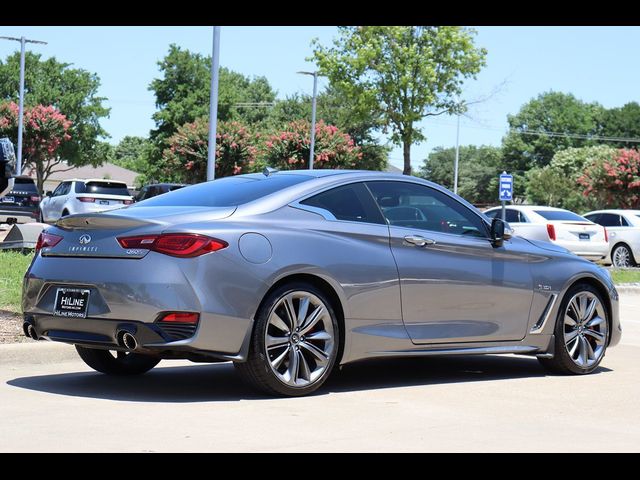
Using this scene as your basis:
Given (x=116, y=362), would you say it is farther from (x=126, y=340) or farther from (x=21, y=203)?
(x=21, y=203)

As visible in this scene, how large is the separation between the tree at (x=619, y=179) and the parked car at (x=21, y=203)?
90.9 feet

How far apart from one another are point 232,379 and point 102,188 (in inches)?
1025

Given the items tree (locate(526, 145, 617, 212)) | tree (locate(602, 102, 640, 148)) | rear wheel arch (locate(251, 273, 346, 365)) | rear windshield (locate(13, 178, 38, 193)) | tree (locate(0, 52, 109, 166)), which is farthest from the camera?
tree (locate(602, 102, 640, 148))

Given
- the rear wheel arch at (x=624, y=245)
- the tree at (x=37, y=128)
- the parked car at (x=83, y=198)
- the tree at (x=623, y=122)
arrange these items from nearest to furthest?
the rear wheel arch at (x=624, y=245)
the parked car at (x=83, y=198)
the tree at (x=37, y=128)
the tree at (x=623, y=122)

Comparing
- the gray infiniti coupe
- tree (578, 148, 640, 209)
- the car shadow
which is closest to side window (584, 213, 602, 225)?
the car shadow

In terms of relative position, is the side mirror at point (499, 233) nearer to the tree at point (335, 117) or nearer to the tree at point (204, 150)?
the tree at point (204, 150)

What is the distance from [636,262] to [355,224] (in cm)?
2220

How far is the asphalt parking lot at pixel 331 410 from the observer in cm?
571

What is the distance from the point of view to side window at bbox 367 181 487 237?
26.3 feet

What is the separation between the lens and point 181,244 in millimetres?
6840

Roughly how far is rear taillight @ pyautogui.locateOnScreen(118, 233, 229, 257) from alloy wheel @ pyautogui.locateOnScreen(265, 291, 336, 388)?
0.59 meters

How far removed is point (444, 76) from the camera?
145 ft

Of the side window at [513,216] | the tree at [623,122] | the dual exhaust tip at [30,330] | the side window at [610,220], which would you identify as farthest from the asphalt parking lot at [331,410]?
the tree at [623,122]

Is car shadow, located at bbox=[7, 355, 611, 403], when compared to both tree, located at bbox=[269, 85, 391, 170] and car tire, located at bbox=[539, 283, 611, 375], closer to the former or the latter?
car tire, located at bbox=[539, 283, 611, 375]
